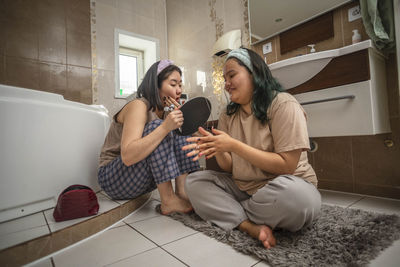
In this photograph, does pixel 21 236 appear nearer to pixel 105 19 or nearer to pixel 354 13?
pixel 354 13

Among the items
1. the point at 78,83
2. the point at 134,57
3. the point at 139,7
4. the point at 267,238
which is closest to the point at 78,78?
the point at 78,83

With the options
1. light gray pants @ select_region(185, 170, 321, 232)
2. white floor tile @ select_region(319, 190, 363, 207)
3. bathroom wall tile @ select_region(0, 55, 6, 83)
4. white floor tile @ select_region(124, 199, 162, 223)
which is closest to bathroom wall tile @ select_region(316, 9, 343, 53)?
white floor tile @ select_region(319, 190, 363, 207)

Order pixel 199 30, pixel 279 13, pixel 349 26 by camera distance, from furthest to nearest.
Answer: pixel 199 30 < pixel 279 13 < pixel 349 26

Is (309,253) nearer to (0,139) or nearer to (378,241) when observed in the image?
(378,241)

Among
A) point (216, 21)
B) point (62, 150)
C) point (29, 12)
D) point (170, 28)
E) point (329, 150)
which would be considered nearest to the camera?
point (62, 150)

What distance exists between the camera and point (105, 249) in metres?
0.69

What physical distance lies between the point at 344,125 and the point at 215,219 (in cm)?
76

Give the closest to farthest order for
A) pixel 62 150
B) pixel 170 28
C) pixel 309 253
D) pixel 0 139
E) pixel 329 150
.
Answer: pixel 309 253 → pixel 0 139 → pixel 62 150 → pixel 329 150 → pixel 170 28

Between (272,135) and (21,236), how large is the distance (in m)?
0.87

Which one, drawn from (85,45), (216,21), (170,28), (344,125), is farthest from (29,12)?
(344,125)

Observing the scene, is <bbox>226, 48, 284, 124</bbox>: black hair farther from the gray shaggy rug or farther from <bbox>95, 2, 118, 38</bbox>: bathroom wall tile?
<bbox>95, 2, 118, 38</bbox>: bathroom wall tile

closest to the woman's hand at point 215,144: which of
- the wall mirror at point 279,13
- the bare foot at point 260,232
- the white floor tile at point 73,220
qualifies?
the bare foot at point 260,232

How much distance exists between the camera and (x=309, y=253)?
58 centimetres

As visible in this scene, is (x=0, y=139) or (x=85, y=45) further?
(x=85, y=45)
